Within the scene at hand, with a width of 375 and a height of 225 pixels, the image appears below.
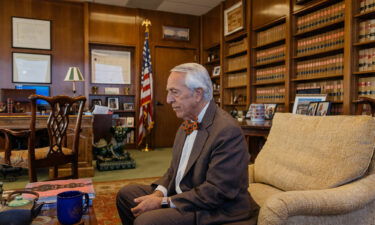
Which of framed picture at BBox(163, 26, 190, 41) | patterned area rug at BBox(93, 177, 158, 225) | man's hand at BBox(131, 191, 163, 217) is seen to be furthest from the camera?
framed picture at BBox(163, 26, 190, 41)

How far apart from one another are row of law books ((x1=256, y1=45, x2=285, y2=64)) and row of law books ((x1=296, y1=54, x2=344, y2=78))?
34 cm

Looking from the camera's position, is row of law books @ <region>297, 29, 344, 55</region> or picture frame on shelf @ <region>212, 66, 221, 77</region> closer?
row of law books @ <region>297, 29, 344, 55</region>

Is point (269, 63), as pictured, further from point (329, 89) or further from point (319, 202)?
point (319, 202)

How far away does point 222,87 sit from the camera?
565 cm

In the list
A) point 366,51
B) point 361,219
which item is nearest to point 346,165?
point 361,219

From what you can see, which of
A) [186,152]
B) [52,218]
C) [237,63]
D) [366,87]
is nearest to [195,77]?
[186,152]

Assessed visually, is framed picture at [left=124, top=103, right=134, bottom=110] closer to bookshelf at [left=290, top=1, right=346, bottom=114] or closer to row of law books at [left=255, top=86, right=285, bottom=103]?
row of law books at [left=255, top=86, right=285, bottom=103]

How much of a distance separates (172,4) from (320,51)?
3326 millimetres

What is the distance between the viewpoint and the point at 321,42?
3586mm

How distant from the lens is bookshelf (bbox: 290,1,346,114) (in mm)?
3389

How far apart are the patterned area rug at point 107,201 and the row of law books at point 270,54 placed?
2.55 m

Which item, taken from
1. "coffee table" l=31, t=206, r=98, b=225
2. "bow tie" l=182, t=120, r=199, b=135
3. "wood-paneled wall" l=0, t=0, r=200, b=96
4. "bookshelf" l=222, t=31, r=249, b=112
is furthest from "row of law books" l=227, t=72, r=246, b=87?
"coffee table" l=31, t=206, r=98, b=225

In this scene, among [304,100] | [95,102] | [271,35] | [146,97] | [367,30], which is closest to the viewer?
[367,30]

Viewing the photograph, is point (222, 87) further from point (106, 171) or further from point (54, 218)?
point (54, 218)
